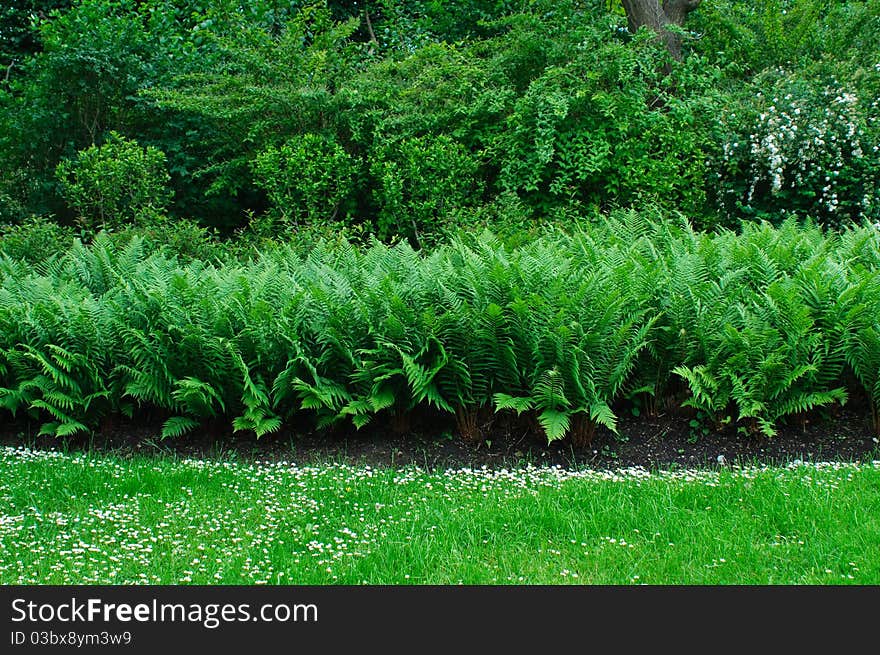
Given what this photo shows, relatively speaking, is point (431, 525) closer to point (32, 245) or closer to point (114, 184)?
point (32, 245)

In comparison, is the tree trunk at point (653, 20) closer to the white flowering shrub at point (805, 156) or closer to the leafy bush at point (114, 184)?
the white flowering shrub at point (805, 156)

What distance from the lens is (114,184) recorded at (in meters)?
9.41

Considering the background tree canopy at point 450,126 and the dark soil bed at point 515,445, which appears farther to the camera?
the background tree canopy at point 450,126

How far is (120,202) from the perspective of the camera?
9727mm

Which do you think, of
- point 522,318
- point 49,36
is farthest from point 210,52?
point 522,318

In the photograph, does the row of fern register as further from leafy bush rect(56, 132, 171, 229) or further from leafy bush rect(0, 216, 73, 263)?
leafy bush rect(56, 132, 171, 229)

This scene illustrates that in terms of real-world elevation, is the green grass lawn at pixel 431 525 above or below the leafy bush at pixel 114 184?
below

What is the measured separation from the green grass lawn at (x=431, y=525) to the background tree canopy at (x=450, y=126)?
15.8 ft

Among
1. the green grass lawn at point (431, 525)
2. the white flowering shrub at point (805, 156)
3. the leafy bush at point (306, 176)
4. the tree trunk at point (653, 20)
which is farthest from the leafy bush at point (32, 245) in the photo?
the tree trunk at point (653, 20)

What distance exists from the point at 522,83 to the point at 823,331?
22.3 feet

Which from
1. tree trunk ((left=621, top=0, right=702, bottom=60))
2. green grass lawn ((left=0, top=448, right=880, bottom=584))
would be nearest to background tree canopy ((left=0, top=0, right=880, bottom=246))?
tree trunk ((left=621, top=0, right=702, bottom=60))

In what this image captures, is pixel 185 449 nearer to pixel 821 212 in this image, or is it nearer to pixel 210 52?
pixel 821 212

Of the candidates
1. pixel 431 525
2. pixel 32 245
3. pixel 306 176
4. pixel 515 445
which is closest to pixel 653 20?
pixel 306 176

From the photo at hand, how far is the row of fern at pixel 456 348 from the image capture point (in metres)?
5.10
